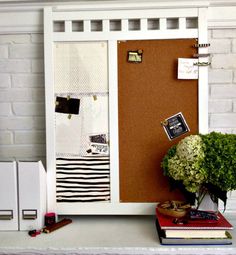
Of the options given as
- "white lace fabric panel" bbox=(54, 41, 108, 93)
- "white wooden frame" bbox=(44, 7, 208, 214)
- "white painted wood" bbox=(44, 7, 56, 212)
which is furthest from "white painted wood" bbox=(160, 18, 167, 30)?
"white painted wood" bbox=(44, 7, 56, 212)

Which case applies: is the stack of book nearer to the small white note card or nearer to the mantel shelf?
the mantel shelf

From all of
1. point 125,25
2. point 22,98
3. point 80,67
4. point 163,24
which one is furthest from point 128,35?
point 22,98

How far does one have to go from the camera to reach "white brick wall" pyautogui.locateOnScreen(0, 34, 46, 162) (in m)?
1.68

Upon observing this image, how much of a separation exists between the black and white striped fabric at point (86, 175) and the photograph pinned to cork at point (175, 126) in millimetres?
325

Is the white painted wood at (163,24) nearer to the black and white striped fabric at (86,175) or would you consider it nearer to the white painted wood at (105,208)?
the black and white striped fabric at (86,175)

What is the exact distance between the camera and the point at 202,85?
1.55 m

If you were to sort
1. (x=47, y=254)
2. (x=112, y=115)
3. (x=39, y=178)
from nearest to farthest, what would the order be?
(x=47, y=254), (x=39, y=178), (x=112, y=115)

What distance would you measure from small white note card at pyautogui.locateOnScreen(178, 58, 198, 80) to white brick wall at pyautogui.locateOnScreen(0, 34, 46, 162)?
2.30 feet

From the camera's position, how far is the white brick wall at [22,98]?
168cm

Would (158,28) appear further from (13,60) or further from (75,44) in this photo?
(13,60)

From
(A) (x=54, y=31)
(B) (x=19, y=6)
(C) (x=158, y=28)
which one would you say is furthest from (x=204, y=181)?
(B) (x=19, y=6)

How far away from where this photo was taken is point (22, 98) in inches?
66.9

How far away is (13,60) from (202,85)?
3.15ft

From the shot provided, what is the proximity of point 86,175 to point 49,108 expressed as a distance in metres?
0.37
